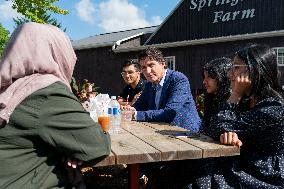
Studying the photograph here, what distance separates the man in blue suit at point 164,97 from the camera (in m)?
3.66

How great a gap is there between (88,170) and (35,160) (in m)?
3.37

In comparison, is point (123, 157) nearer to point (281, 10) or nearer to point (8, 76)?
point (8, 76)

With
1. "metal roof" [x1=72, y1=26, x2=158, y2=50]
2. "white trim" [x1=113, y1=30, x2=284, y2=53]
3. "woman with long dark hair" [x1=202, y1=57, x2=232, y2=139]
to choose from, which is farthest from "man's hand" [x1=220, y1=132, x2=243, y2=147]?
"metal roof" [x1=72, y1=26, x2=158, y2=50]

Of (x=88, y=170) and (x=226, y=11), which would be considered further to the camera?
(x=226, y=11)

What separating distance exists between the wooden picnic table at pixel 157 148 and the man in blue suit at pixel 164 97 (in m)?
0.83

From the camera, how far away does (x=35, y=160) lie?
1.73m

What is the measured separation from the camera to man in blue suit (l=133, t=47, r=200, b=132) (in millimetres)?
3658

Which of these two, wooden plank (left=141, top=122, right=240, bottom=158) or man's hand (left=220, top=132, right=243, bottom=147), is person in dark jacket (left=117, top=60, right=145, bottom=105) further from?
man's hand (left=220, top=132, right=243, bottom=147)

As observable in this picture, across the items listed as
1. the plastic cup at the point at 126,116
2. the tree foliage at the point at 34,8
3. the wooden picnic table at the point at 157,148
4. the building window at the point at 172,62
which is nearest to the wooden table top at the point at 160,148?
the wooden picnic table at the point at 157,148

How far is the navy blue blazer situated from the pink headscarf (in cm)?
188

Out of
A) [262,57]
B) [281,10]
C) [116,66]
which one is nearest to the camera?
[262,57]

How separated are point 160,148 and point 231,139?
42 centimetres

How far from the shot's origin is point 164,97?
3.90 meters

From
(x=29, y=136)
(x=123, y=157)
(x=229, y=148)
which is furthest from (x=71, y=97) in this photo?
(x=229, y=148)
